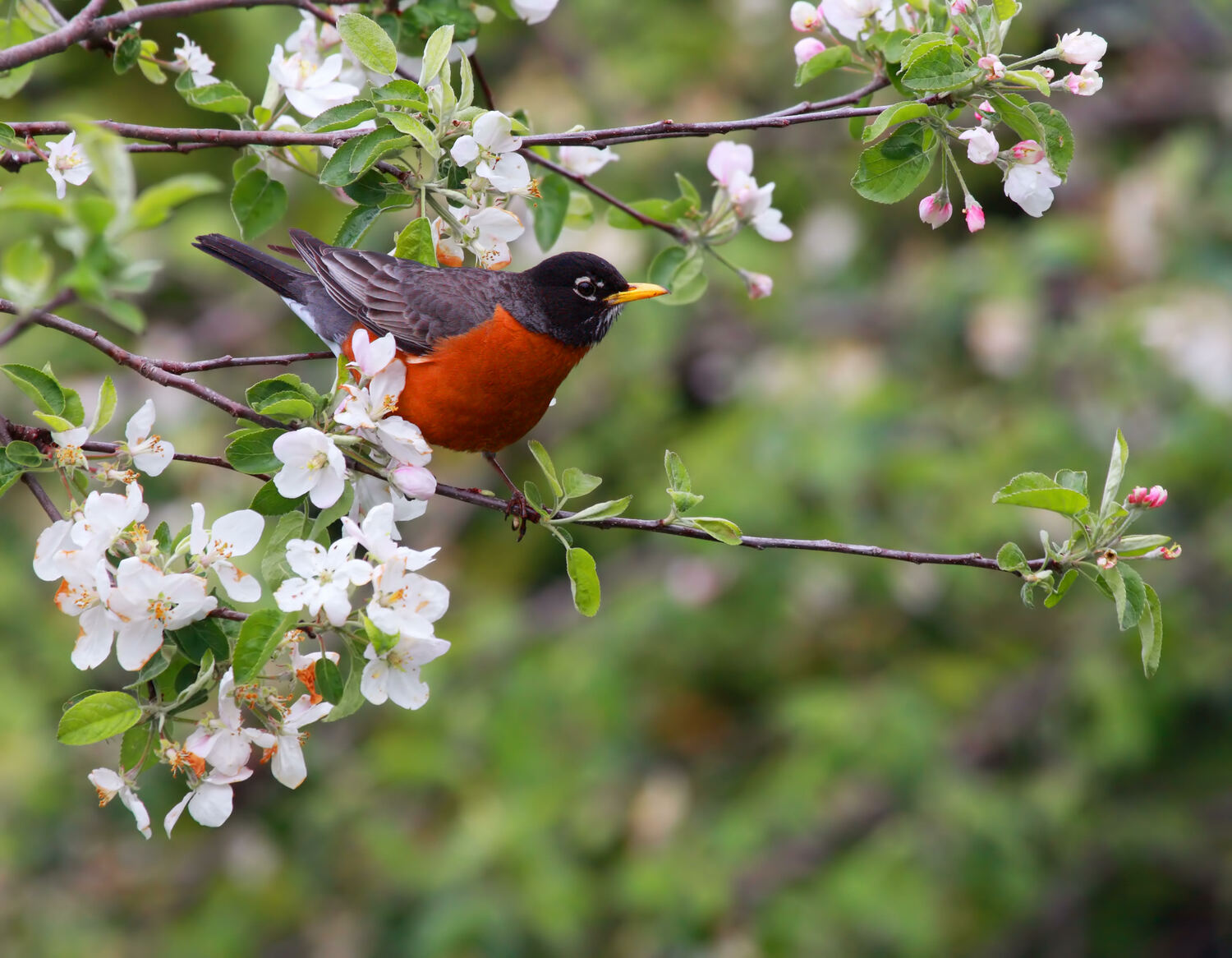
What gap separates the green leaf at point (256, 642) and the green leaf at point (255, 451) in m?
0.30

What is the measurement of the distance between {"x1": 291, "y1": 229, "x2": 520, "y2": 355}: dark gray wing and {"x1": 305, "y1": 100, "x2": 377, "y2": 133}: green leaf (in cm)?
72

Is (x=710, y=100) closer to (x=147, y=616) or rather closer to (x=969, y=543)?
(x=969, y=543)

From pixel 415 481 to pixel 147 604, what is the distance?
0.44 m

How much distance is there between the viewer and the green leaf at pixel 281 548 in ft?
5.65

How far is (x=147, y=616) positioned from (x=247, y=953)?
14.6ft

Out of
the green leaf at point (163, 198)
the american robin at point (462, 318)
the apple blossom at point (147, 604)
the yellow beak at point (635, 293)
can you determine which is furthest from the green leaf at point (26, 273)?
the yellow beak at point (635, 293)

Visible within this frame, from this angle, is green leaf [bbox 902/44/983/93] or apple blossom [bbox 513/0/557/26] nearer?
green leaf [bbox 902/44/983/93]

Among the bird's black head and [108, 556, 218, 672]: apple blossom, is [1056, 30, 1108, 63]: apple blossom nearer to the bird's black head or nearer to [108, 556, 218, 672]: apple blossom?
the bird's black head

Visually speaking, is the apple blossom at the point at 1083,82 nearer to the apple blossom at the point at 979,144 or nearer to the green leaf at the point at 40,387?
the apple blossom at the point at 979,144

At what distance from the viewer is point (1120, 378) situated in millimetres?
4938

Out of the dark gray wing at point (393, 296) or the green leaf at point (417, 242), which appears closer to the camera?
the green leaf at point (417, 242)

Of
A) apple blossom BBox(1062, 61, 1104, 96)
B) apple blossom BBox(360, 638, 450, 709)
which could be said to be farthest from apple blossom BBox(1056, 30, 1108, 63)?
apple blossom BBox(360, 638, 450, 709)

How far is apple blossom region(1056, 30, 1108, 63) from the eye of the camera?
1892mm

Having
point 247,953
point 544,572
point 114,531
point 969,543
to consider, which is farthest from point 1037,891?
point 114,531
